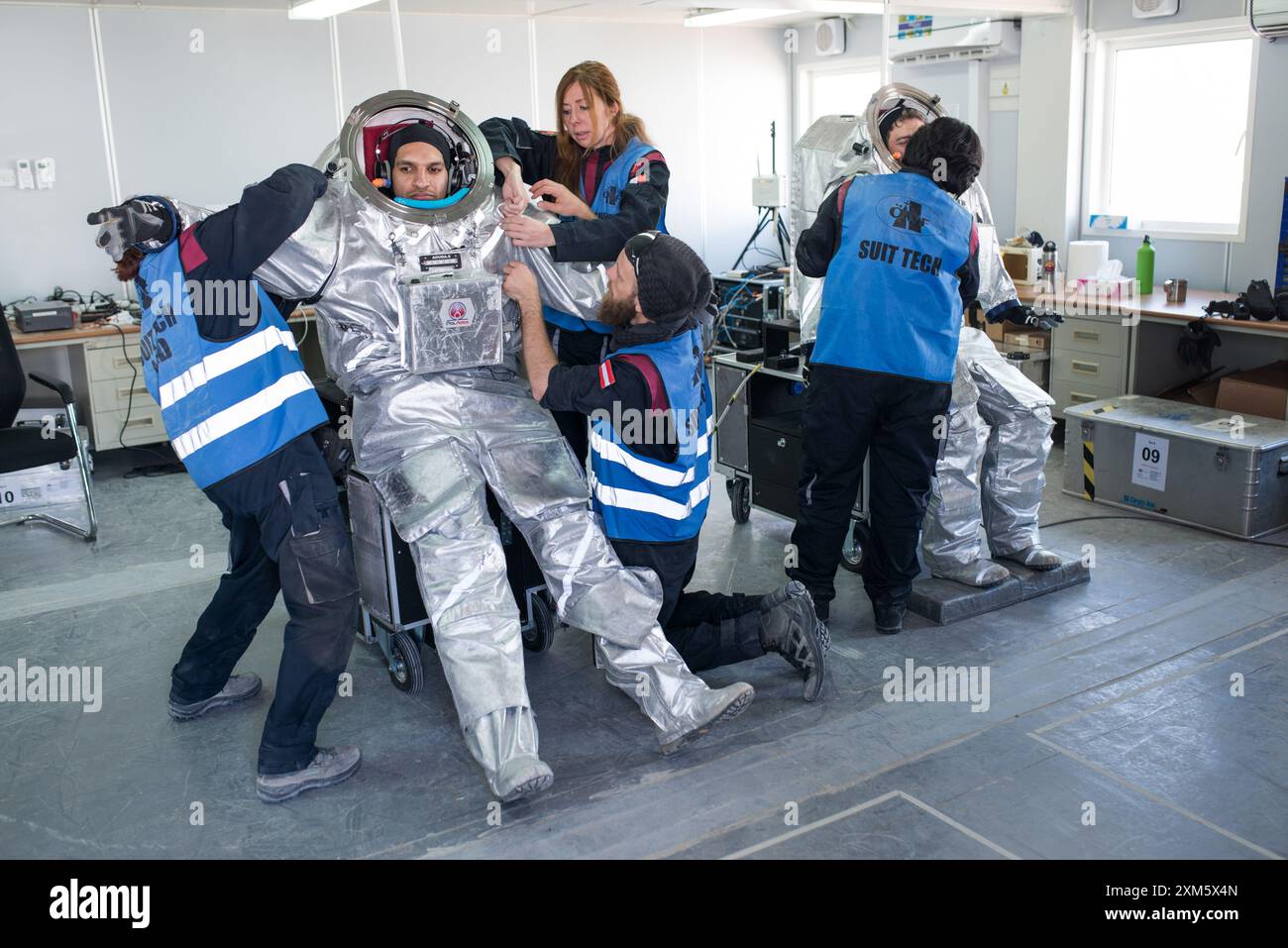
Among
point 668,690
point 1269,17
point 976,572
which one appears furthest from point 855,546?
point 1269,17

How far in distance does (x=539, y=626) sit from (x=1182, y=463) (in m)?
2.64

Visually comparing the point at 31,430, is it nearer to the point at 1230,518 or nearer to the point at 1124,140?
the point at 1230,518

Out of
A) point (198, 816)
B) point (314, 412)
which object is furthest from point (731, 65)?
point (198, 816)

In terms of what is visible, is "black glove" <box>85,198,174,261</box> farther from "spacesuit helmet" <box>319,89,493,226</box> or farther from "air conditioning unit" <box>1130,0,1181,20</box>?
"air conditioning unit" <box>1130,0,1181,20</box>

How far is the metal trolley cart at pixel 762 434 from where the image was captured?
4.26m

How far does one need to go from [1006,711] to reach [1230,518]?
183 centimetres

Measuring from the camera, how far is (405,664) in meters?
3.26

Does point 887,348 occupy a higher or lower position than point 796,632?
higher

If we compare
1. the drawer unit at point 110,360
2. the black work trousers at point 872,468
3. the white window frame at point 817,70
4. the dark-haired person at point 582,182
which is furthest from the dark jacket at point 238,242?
the white window frame at point 817,70

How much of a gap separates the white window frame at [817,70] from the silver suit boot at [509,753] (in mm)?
6159

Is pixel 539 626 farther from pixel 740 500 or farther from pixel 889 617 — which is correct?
pixel 740 500

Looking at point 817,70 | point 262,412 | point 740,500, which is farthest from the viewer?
point 817,70

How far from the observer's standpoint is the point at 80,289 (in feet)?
20.1
